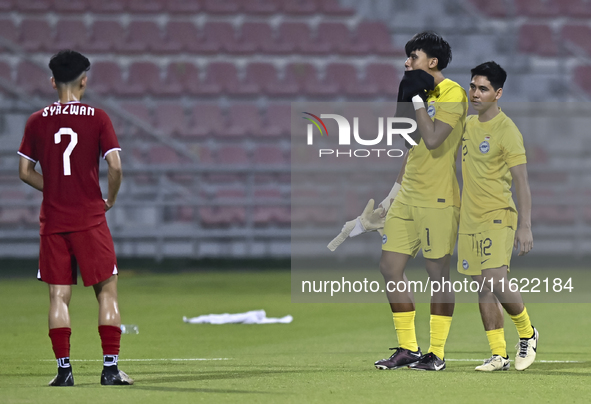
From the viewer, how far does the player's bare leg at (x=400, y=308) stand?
16.3 ft

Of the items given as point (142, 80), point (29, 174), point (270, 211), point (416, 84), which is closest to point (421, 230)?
point (416, 84)

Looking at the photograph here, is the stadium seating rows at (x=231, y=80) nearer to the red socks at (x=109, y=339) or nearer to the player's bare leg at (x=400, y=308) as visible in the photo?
the player's bare leg at (x=400, y=308)

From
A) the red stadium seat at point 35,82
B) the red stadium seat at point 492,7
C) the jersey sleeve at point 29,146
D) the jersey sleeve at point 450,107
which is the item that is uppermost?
the red stadium seat at point 492,7

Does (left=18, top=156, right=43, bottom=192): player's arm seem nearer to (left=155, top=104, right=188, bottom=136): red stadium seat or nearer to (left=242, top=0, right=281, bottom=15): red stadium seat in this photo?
(left=155, top=104, right=188, bottom=136): red stadium seat

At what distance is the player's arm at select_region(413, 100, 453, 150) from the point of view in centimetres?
475

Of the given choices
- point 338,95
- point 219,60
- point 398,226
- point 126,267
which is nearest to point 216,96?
point 219,60

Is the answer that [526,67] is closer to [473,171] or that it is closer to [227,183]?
[227,183]

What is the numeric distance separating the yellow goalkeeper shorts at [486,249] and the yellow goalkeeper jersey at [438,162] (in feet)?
0.78

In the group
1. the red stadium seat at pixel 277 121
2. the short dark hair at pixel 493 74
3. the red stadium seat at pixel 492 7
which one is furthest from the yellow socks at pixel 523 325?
Result: the red stadium seat at pixel 492 7

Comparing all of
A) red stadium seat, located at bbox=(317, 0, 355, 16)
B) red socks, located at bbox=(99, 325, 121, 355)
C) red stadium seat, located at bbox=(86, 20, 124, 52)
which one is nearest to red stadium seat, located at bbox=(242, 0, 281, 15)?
red stadium seat, located at bbox=(317, 0, 355, 16)

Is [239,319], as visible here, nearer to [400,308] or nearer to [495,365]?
[400,308]

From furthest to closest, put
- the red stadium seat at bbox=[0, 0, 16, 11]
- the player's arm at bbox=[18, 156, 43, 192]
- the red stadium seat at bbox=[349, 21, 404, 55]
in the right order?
the red stadium seat at bbox=[349, 21, 404, 55] < the red stadium seat at bbox=[0, 0, 16, 11] < the player's arm at bbox=[18, 156, 43, 192]

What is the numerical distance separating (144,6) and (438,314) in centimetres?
1328

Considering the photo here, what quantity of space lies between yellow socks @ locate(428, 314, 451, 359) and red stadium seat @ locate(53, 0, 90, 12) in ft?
44.4
